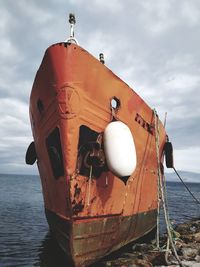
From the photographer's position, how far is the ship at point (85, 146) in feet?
22.8

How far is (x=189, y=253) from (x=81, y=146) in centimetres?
411

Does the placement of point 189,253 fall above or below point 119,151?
below

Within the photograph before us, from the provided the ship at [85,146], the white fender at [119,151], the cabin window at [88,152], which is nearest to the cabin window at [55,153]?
the ship at [85,146]

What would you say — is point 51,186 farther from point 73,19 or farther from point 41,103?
point 73,19

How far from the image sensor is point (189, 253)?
8.22 meters

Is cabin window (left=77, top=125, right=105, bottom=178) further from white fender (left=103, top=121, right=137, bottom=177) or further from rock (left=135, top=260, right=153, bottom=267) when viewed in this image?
rock (left=135, top=260, right=153, bottom=267)

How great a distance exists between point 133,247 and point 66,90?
5372 millimetres

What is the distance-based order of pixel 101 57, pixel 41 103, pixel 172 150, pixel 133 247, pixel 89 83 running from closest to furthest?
pixel 89 83
pixel 41 103
pixel 101 57
pixel 133 247
pixel 172 150

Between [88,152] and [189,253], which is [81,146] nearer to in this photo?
[88,152]

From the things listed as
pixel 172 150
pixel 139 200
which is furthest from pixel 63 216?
pixel 172 150

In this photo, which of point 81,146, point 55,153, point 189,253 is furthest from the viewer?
point 189,253

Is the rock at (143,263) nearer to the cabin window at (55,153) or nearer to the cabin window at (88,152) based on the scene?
the cabin window at (88,152)

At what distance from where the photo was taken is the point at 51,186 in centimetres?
832

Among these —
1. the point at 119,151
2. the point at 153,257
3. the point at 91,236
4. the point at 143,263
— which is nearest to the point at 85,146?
the point at 119,151
